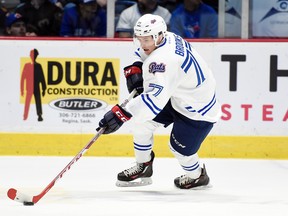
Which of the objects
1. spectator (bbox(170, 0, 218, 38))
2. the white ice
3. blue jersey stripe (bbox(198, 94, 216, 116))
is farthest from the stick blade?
spectator (bbox(170, 0, 218, 38))

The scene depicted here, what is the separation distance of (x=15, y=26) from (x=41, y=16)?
0.22 meters

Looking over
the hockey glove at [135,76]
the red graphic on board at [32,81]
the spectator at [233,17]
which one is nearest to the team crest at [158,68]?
the hockey glove at [135,76]

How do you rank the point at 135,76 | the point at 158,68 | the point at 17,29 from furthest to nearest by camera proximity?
the point at 17,29
the point at 135,76
the point at 158,68

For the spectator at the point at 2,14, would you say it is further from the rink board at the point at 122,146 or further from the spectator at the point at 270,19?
the spectator at the point at 270,19

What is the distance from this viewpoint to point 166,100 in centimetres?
490

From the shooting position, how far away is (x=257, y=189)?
548 cm

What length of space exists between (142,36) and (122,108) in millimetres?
406

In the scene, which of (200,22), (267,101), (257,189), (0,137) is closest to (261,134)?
(267,101)

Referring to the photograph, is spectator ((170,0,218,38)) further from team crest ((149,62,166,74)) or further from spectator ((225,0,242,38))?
team crest ((149,62,166,74))

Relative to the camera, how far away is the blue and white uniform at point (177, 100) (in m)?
4.88

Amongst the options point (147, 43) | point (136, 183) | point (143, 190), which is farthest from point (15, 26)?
point (147, 43)

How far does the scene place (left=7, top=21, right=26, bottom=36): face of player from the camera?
23.5 ft

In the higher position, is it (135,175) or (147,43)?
(147,43)

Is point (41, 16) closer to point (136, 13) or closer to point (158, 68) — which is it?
point (136, 13)
